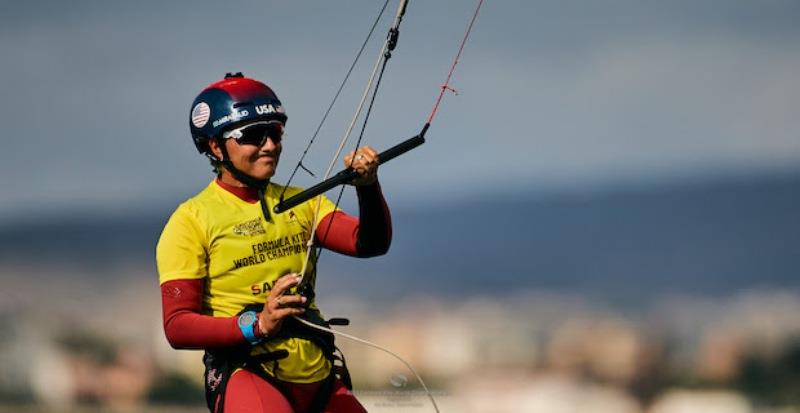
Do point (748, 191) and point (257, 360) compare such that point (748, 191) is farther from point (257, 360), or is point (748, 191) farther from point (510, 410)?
point (257, 360)

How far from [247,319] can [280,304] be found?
0.52 ft

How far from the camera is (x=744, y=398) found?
51.1ft

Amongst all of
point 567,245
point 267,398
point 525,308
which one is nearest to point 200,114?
point 267,398

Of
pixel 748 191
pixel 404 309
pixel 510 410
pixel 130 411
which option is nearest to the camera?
pixel 510 410

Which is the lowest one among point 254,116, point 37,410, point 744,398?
point 37,410

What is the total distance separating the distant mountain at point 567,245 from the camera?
18.4 m

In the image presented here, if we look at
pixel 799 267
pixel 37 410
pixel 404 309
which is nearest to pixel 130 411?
pixel 37 410

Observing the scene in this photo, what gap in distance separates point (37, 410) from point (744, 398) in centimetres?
662

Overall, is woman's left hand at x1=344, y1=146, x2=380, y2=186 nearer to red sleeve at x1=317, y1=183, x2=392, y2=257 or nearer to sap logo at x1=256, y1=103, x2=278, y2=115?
red sleeve at x1=317, y1=183, x2=392, y2=257

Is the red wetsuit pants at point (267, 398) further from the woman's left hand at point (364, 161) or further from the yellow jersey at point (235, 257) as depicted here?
the woman's left hand at point (364, 161)

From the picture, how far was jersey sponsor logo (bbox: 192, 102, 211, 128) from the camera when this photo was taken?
5.83m

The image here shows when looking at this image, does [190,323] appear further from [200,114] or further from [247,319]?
[200,114]

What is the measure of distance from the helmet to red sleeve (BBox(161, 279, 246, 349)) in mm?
540

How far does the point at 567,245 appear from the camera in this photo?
20.5m
